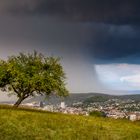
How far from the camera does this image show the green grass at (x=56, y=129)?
41.9 metres

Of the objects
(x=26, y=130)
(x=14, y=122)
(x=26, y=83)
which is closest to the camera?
(x=26, y=130)

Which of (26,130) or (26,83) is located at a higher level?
(26,83)

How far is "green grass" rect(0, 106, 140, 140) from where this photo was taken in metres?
41.9

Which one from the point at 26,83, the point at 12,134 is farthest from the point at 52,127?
the point at 26,83

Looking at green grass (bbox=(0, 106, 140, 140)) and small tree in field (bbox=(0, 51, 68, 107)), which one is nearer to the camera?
green grass (bbox=(0, 106, 140, 140))

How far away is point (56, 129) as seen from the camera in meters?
46.1

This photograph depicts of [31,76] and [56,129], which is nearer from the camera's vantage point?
[56,129]

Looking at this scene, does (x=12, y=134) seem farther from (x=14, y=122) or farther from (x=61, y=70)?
(x=61, y=70)

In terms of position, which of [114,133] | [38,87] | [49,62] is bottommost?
[114,133]

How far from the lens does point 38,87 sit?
262ft

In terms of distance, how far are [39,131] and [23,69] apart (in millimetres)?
38332

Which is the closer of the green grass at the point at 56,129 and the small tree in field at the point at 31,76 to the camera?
the green grass at the point at 56,129

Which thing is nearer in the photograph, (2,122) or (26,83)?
(2,122)

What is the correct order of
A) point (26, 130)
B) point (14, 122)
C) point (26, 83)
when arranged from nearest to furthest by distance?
point (26, 130), point (14, 122), point (26, 83)
